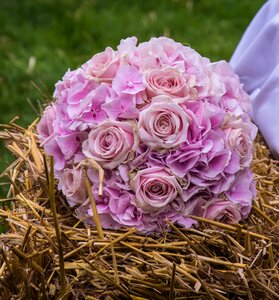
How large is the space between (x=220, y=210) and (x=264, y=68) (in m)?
0.88

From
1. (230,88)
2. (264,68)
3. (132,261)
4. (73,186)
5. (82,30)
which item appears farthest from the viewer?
(82,30)

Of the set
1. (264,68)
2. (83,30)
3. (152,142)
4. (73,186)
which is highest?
(152,142)

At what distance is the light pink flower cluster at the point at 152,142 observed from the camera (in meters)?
1.52

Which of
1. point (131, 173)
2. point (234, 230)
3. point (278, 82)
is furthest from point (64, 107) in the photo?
point (278, 82)

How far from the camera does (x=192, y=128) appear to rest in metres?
1.55

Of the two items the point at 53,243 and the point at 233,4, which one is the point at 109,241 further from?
the point at 233,4

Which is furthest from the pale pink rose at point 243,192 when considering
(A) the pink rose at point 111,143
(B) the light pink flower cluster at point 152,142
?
(A) the pink rose at point 111,143

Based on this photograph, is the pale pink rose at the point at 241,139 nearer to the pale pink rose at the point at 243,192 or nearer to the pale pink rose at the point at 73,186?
the pale pink rose at the point at 243,192

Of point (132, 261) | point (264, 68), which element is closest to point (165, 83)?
point (132, 261)

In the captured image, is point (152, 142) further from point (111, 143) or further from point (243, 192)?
point (243, 192)

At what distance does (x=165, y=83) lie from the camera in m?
1.59

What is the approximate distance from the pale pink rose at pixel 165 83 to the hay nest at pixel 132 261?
0.27m

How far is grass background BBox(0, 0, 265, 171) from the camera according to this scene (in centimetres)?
337

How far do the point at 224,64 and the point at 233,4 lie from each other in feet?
8.53
